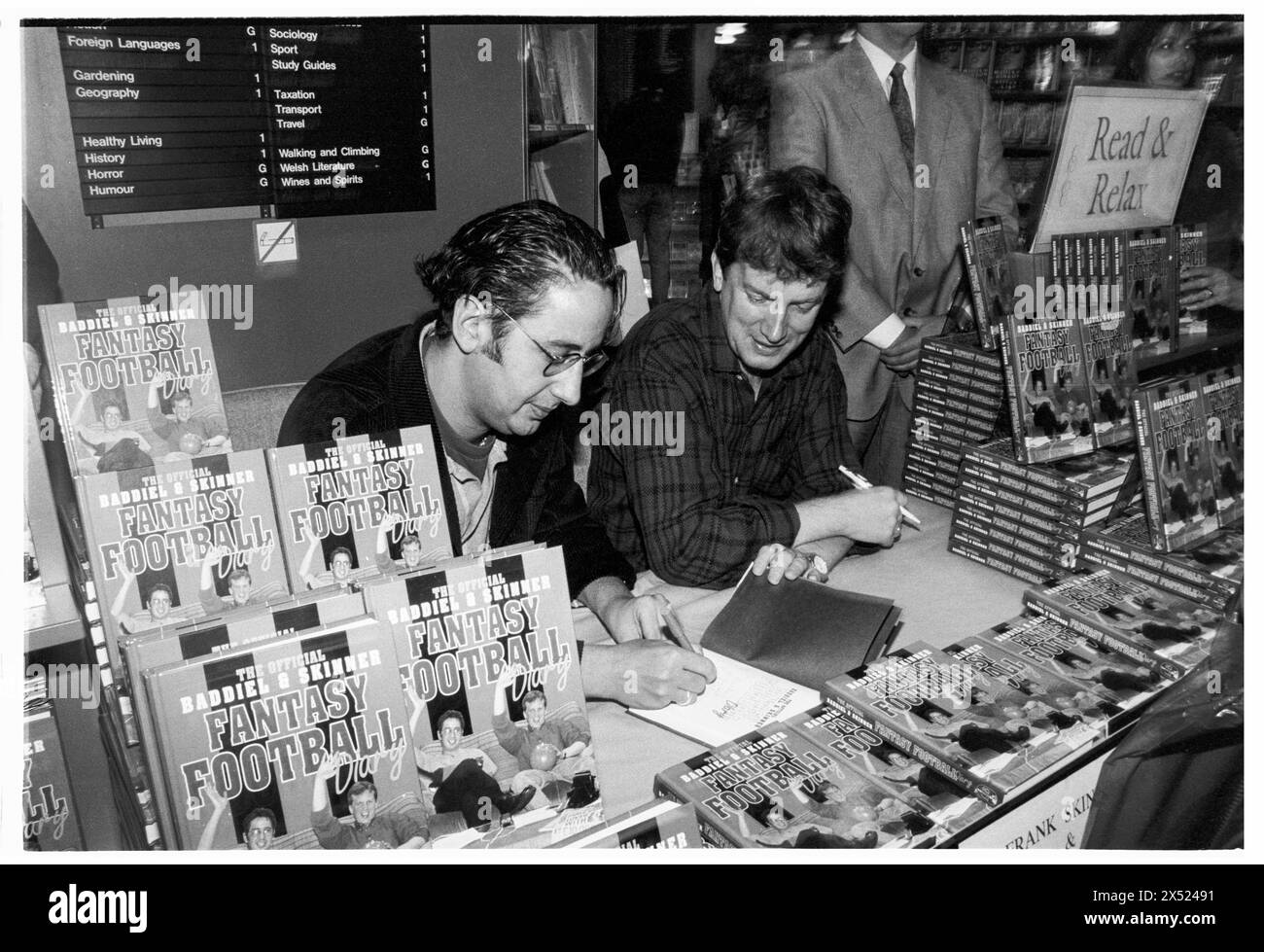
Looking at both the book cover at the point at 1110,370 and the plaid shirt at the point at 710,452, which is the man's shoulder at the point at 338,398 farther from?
the book cover at the point at 1110,370

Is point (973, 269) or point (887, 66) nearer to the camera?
point (973, 269)

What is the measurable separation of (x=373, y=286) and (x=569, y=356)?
1.23 meters

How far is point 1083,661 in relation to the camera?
1385 mm

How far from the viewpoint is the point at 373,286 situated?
2562mm

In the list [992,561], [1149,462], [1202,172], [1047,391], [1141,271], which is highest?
[1202,172]

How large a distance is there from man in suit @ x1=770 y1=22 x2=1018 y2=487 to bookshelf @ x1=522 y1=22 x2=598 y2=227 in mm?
700

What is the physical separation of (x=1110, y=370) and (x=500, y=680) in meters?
1.42

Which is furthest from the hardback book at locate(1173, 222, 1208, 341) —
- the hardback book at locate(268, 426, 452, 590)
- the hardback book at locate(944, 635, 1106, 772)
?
the hardback book at locate(268, 426, 452, 590)

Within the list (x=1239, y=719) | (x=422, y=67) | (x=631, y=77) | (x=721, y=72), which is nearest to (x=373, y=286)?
(x=422, y=67)

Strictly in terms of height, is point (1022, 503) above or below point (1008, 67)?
below

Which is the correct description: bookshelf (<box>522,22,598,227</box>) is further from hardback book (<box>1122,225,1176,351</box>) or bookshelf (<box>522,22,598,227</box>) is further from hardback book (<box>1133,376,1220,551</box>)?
hardback book (<box>1133,376,1220,551</box>)

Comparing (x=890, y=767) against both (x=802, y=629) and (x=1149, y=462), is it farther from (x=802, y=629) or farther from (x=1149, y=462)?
(x=1149, y=462)

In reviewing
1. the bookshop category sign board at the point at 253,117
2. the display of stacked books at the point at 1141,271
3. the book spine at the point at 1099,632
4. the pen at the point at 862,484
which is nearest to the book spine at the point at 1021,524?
the pen at the point at 862,484

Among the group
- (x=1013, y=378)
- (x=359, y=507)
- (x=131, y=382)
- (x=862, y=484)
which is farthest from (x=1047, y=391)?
(x=131, y=382)
